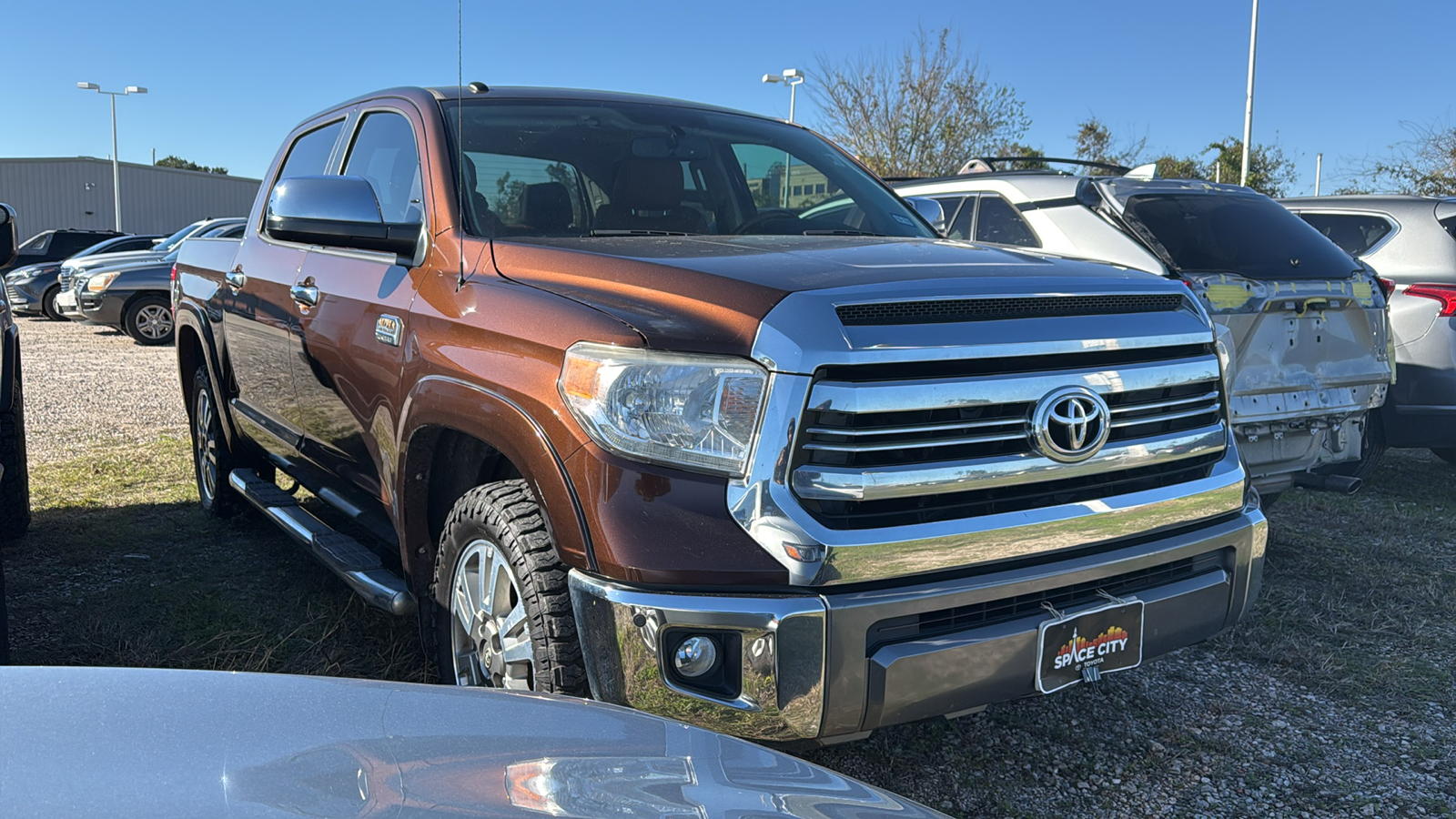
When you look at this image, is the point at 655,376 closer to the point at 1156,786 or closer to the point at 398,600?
the point at 398,600

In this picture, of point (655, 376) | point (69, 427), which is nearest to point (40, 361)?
point (69, 427)

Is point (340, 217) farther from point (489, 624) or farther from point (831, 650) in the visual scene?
A: point (831, 650)

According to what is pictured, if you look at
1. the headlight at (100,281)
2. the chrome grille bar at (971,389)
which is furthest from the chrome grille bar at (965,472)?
the headlight at (100,281)

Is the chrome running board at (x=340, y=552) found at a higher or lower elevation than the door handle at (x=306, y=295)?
lower

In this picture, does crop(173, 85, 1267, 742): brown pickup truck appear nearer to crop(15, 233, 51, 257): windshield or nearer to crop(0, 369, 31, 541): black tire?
crop(0, 369, 31, 541): black tire

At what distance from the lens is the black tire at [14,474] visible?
456 centimetres

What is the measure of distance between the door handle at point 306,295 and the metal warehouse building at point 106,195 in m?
46.6

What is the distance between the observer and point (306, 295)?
3596mm

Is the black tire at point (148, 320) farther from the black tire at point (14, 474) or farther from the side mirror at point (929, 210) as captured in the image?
the side mirror at point (929, 210)

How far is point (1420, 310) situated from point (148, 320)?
46.1ft

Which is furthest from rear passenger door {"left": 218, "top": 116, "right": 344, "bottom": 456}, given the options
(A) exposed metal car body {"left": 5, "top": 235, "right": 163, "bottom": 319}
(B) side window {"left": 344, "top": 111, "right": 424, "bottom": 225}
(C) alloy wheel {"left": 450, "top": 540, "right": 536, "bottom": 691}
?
(A) exposed metal car body {"left": 5, "top": 235, "right": 163, "bottom": 319}

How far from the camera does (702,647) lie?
212 cm

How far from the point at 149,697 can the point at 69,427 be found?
7.68m

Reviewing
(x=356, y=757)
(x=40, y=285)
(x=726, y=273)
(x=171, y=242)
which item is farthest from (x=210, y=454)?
(x=40, y=285)
